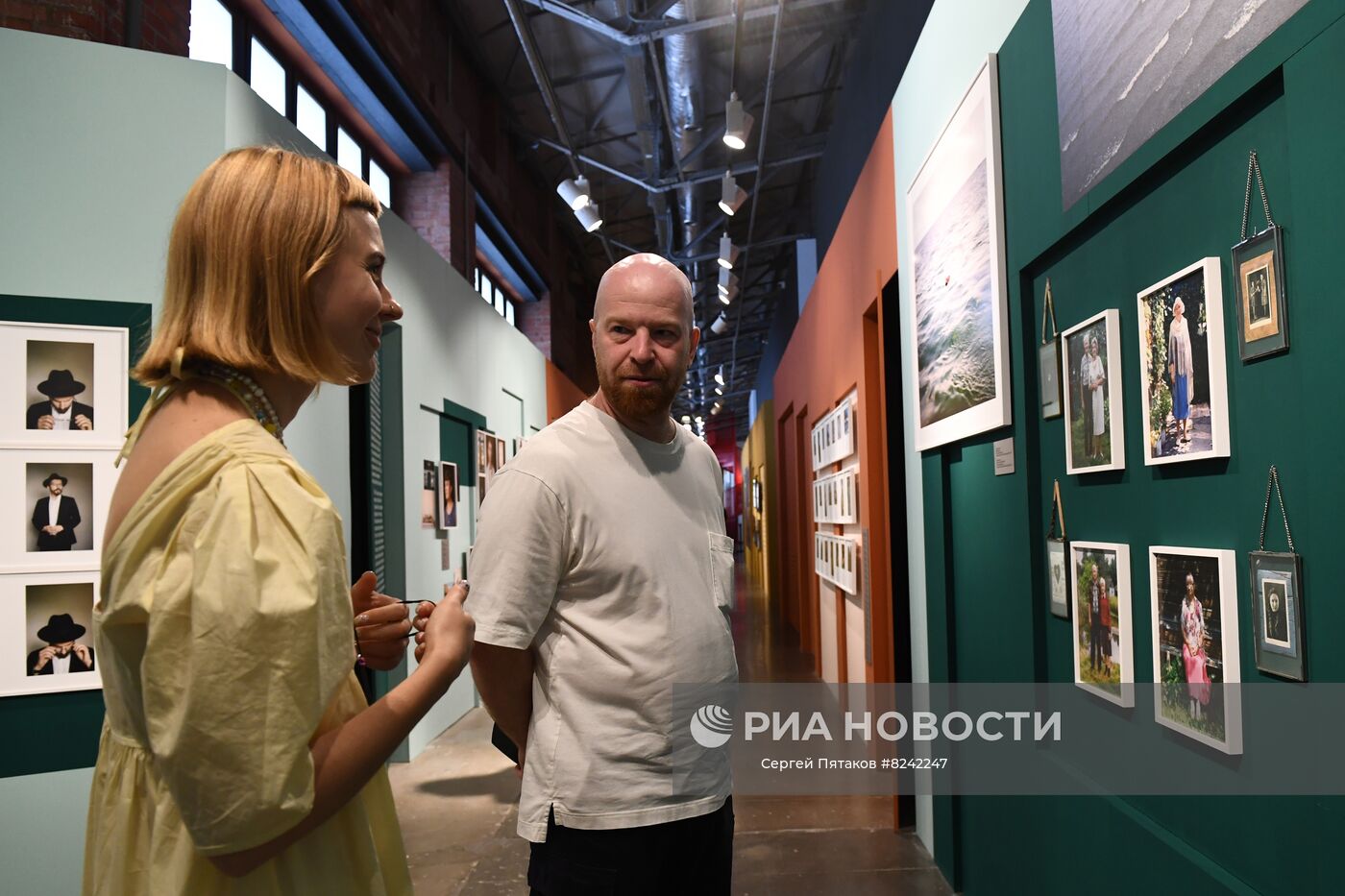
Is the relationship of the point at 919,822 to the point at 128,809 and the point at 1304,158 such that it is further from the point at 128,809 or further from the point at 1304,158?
the point at 128,809

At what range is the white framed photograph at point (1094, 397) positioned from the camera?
6.73ft

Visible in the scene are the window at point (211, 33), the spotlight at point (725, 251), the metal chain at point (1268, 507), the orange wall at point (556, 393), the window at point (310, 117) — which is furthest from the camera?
the orange wall at point (556, 393)

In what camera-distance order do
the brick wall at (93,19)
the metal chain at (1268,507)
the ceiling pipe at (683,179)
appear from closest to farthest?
the metal chain at (1268,507), the brick wall at (93,19), the ceiling pipe at (683,179)

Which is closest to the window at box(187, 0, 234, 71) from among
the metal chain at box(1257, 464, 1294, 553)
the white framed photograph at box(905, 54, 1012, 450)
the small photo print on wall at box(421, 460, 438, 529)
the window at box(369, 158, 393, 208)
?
the window at box(369, 158, 393, 208)

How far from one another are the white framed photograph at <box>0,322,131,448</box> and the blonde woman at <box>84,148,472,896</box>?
2.85 metres

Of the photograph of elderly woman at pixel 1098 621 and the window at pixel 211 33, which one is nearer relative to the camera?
the photograph of elderly woman at pixel 1098 621

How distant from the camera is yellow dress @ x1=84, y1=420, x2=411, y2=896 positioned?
2.63 feet

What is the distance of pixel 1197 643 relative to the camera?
1767mm

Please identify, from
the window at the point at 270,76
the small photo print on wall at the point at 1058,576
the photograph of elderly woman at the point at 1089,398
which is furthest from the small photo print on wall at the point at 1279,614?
the window at the point at 270,76

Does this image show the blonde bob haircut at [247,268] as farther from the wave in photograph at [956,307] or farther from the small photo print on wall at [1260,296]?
the wave in photograph at [956,307]

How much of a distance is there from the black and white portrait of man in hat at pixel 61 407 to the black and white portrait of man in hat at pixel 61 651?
70 centimetres

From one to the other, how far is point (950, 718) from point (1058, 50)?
95.5 inches

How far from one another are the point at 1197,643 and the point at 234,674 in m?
1.70

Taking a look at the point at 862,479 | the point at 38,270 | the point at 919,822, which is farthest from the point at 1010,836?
the point at 38,270
